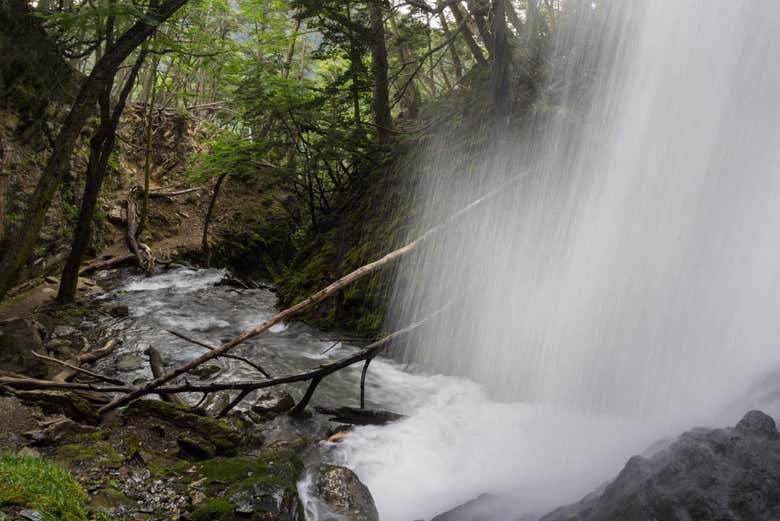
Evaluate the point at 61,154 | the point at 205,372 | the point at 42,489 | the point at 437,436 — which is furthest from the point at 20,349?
the point at 437,436

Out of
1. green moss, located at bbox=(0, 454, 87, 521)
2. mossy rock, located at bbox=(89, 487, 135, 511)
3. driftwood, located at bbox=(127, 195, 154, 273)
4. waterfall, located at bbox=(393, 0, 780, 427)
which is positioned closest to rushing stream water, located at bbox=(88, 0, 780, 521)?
waterfall, located at bbox=(393, 0, 780, 427)

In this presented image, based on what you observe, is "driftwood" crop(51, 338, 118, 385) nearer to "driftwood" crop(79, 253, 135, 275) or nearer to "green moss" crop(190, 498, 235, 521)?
"green moss" crop(190, 498, 235, 521)

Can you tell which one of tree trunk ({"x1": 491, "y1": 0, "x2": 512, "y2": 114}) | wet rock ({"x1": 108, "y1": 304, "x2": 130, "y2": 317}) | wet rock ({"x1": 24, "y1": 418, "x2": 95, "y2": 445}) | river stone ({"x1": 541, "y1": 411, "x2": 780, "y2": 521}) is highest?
tree trunk ({"x1": 491, "y1": 0, "x2": 512, "y2": 114})

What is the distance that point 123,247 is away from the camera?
51.3 ft

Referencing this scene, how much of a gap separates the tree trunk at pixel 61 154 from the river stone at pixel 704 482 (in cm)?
645

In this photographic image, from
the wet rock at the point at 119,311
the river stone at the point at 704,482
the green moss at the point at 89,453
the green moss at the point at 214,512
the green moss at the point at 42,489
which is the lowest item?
the wet rock at the point at 119,311

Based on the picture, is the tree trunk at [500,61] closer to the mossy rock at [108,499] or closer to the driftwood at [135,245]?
the mossy rock at [108,499]

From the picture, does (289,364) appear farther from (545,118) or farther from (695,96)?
(695,96)

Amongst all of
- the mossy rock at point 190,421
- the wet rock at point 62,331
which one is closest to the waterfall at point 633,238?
the mossy rock at point 190,421

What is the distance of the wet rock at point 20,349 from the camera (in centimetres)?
581

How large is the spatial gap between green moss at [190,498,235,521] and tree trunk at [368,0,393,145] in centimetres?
784

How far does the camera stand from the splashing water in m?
4.41

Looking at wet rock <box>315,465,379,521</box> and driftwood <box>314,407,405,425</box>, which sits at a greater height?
wet rock <box>315,465,379,521</box>

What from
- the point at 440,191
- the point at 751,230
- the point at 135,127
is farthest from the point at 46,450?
the point at 135,127
